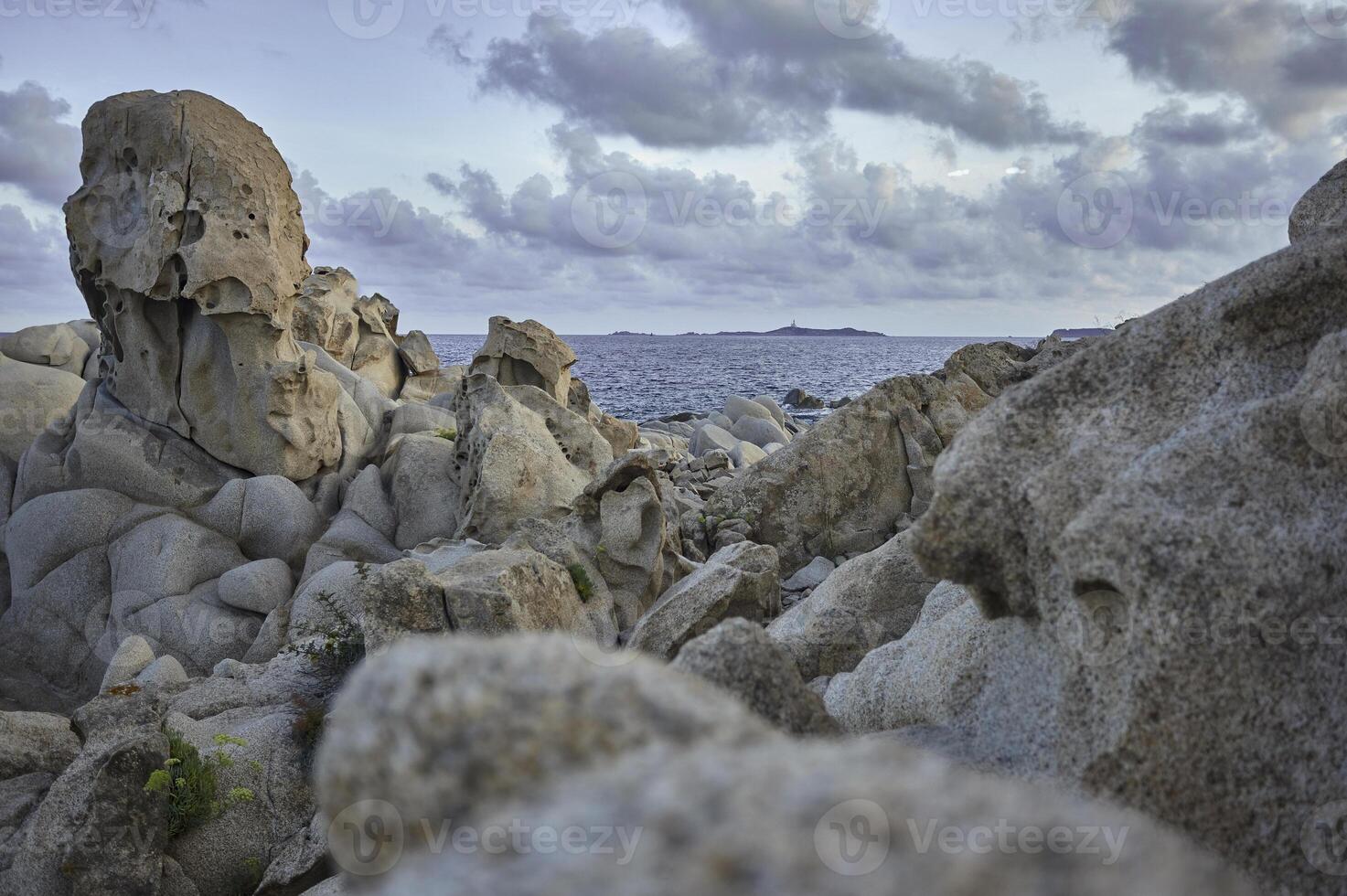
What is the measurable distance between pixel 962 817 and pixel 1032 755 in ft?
8.06

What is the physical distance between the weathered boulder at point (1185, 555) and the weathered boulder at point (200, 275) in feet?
46.4

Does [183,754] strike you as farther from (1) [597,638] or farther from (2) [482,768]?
(2) [482,768]

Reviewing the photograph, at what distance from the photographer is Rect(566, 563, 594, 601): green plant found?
9961mm

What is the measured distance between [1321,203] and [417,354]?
23.6 metres

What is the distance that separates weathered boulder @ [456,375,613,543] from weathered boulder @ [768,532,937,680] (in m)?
5.57

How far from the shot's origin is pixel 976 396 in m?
16.6

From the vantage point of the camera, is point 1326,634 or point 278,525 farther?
point 278,525

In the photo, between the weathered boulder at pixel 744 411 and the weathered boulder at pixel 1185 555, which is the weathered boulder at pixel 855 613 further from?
the weathered boulder at pixel 744 411

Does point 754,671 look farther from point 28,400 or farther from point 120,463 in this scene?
point 28,400

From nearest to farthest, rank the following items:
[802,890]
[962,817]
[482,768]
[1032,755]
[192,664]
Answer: [802,890] < [962,817] < [482,768] < [1032,755] < [192,664]

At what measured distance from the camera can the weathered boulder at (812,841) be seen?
1.39m

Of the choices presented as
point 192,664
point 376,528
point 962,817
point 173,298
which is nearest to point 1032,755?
point 962,817

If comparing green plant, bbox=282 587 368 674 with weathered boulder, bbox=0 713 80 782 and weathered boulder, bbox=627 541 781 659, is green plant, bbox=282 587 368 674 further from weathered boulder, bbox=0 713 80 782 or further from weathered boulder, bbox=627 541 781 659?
weathered boulder, bbox=627 541 781 659

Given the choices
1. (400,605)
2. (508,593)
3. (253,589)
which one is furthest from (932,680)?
(253,589)
